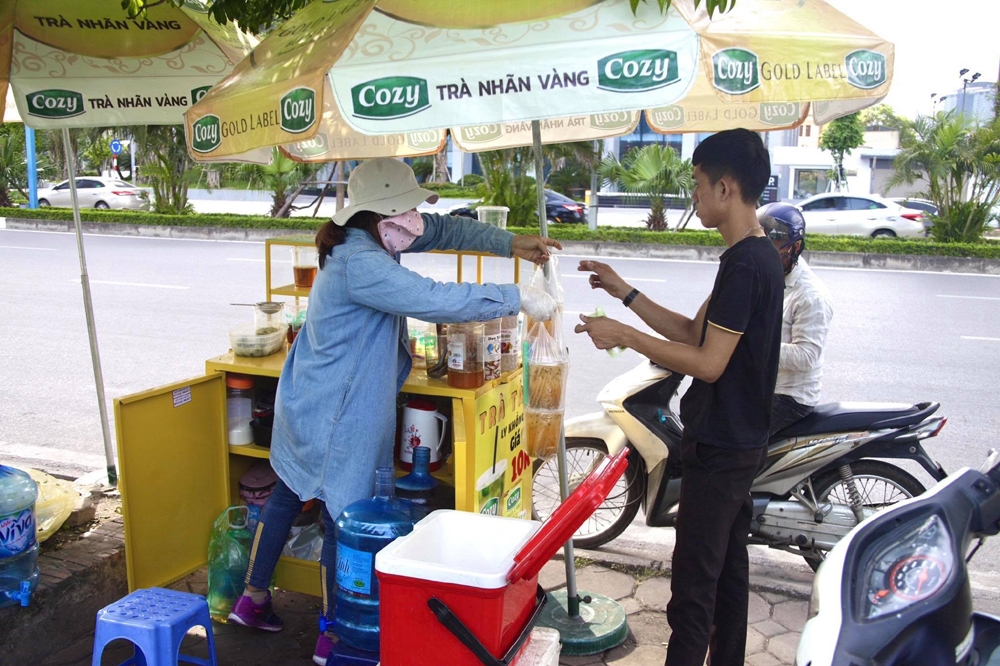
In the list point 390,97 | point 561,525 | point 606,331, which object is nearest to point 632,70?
point 390,97

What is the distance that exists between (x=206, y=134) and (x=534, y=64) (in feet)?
3.87

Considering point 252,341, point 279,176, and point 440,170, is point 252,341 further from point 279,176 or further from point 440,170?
point 440,170

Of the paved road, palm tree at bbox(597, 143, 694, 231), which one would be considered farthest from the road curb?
palm tree at bbox(597, 143, 694, 231)

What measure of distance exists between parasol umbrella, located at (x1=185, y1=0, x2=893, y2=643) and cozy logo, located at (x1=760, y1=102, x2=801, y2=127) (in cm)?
110

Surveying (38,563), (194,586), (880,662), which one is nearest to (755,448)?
(880,662)

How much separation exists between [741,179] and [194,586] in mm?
2955

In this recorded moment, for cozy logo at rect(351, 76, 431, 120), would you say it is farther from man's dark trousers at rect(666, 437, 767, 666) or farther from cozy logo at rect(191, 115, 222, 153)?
man's dark trousers at rect(666, 437, 767, 666)

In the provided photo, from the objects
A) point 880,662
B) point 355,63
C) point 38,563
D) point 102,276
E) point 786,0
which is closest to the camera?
point 880,662

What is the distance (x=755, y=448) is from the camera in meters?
2.63

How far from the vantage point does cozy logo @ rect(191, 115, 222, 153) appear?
9.00ft

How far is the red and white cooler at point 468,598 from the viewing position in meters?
2.21

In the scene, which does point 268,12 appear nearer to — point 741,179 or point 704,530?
point 741,179

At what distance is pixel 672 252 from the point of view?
16141 mm

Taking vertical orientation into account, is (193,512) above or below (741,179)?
below
